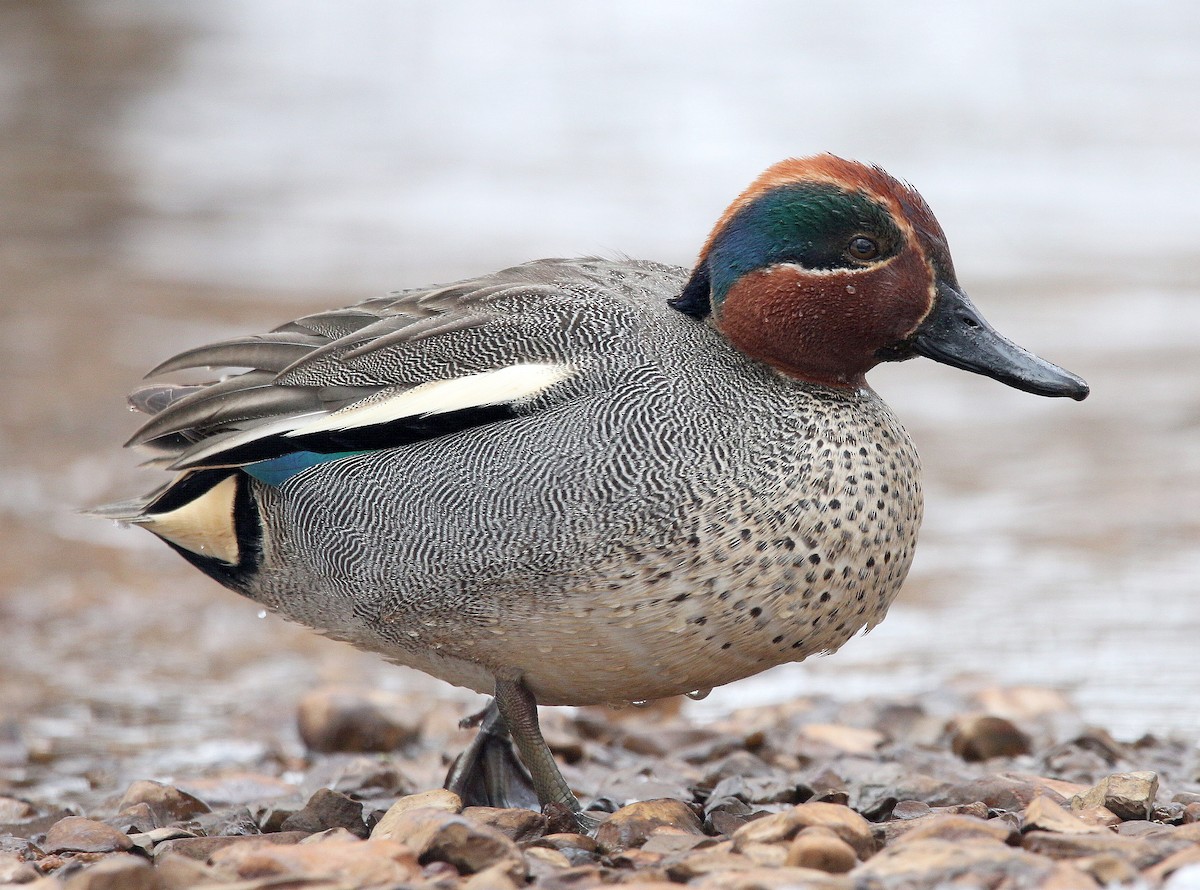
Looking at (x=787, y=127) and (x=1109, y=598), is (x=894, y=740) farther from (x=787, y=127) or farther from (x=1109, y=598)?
(x=787, y=127)

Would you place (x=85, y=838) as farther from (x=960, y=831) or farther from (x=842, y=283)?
(x=842, y=283)

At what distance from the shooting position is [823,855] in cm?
305

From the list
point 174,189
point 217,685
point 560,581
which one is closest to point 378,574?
point 560,581

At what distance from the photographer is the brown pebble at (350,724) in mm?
5062

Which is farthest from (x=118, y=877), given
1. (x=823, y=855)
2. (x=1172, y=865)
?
(x=1172, y=865)

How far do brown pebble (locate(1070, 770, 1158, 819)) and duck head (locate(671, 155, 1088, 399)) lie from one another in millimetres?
925

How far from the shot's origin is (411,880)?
10.0 ft

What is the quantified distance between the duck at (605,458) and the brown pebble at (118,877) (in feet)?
3.15

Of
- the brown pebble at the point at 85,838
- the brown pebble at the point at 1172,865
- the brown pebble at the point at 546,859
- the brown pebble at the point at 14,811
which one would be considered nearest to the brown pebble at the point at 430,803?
the brown pebble at the point at 546,859

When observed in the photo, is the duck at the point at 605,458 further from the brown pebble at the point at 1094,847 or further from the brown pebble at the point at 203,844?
the brown pebble at the point at 1094,847

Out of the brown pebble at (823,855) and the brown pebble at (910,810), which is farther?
the brown pebble at (910,810)

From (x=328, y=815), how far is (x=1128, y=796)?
6.36 ft

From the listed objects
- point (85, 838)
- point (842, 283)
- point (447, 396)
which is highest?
point (842, 283)

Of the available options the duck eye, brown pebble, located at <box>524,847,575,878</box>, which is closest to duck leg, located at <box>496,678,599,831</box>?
brown pebble, located at <box>524,847,575,878</box>
